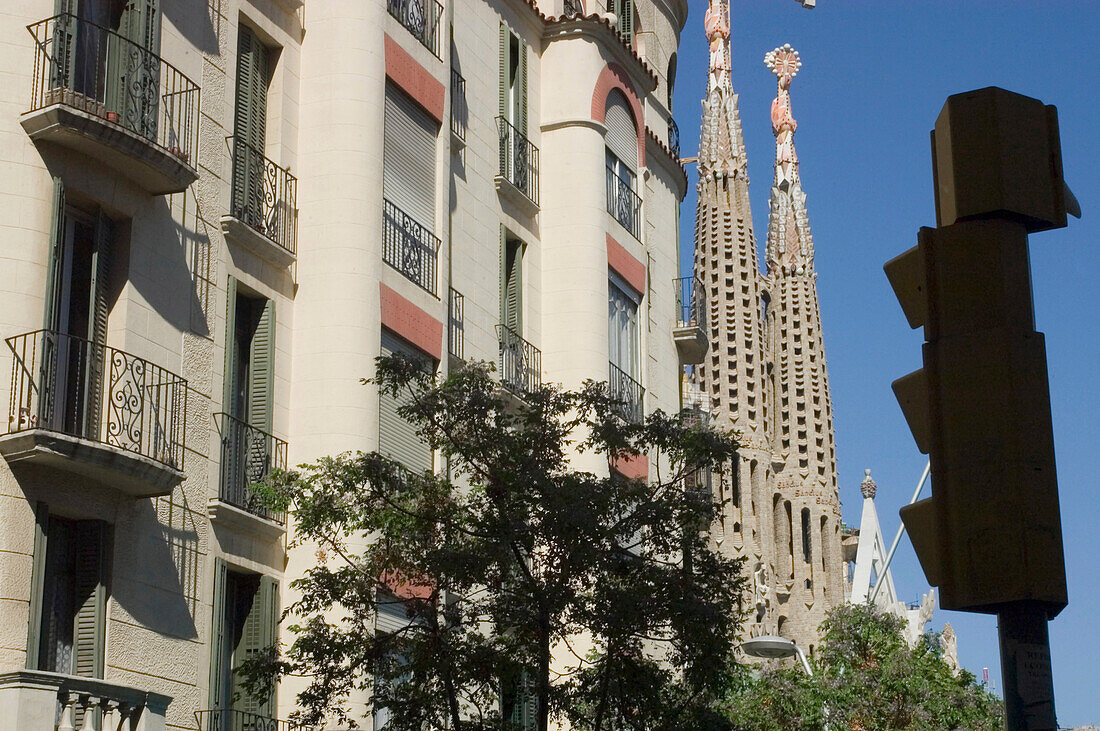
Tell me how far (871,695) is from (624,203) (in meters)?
10.1

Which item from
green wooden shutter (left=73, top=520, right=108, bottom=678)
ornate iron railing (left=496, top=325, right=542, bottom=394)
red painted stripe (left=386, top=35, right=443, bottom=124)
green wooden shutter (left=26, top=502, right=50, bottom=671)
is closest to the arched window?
ornate iron railing (left=496, top=325, right=542, bottom=394)

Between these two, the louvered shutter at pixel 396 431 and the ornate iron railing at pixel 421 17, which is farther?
the ornate iron railing at pixel 421 17

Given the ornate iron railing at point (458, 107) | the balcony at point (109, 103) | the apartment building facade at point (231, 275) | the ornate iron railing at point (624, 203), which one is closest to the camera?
the apartment building facade at point (231, 275)

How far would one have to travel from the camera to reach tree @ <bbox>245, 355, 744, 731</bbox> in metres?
14.1

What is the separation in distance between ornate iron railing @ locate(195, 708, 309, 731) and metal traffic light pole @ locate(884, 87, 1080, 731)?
11757mm

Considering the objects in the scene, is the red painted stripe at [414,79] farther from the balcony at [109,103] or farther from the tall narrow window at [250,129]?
the balcony at [109,103]

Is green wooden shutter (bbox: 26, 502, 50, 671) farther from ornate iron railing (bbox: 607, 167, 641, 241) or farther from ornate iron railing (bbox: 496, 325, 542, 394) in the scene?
ornate iron railing (bbox: 607, 167, 641, 241)

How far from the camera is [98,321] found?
14422 mm

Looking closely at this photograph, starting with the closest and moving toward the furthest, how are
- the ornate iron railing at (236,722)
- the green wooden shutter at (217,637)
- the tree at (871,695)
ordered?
the ornate iron railing at (236,722) < the green wooden shutter at (217,637) < the tree at (871,695)

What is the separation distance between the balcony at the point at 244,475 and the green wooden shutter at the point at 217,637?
19.8 inches

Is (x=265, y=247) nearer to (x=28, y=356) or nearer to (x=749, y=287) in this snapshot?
(x=28, y=356)

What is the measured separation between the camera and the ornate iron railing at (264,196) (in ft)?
55.4

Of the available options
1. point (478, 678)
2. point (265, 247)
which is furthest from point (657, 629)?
point (265, 247)

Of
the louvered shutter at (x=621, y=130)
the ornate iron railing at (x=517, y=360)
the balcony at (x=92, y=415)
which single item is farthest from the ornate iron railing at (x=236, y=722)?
the louvered shutter at (x=621, y=130)
